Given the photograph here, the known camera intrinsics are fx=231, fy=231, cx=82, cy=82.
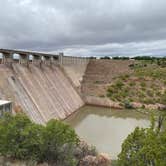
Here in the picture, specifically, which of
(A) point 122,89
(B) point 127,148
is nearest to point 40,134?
(B) point 127,148

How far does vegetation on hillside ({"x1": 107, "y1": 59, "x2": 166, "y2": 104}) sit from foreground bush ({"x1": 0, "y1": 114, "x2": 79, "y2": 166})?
69.5 feet

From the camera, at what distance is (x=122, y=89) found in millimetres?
34000

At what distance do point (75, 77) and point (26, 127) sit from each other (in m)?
25.5

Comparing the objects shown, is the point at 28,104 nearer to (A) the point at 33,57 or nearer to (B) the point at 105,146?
(B) the point at 105,146

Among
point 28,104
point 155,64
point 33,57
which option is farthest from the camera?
point 155,64

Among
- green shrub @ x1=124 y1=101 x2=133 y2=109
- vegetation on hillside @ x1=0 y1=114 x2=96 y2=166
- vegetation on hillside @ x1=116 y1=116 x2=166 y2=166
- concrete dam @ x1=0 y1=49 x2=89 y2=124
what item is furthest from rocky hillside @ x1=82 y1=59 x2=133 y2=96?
vegetation on hillside @ x1=116 y1=116 x2=166 y2=166

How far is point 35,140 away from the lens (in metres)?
10.2

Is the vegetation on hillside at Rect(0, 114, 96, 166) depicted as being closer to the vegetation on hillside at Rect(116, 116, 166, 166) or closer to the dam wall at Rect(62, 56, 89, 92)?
the vegetation on hillside at Rect(116, 116, 166, 166)

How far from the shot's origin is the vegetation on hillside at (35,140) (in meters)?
10.2

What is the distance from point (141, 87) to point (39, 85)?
55.1 feet

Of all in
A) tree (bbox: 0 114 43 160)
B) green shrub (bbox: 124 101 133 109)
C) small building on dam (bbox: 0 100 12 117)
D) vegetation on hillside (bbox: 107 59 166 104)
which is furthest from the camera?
vegetation on hillside (bbox: 107 59 166 104)

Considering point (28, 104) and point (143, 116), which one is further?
point (143, 116)

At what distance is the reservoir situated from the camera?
17067 mm

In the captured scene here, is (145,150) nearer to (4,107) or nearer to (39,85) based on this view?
(4,107)
